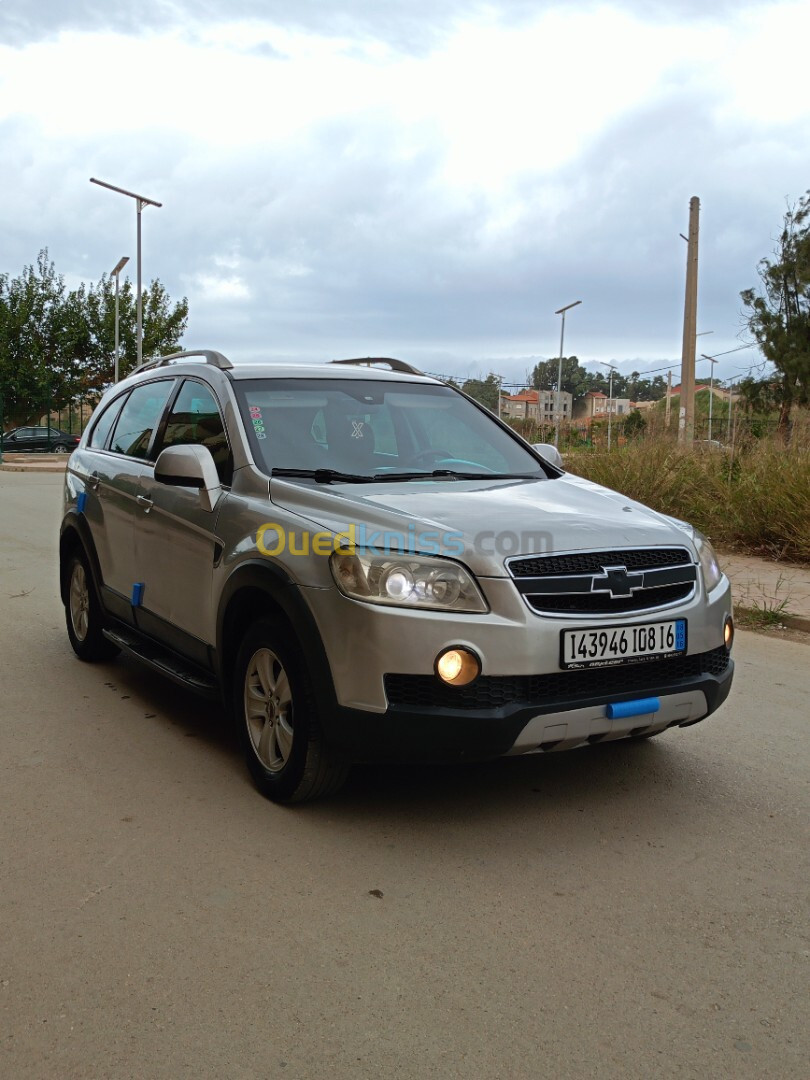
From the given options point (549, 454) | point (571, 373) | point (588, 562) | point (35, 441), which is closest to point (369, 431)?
point (549, 454)

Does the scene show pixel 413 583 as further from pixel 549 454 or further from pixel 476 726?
pixel 549 454

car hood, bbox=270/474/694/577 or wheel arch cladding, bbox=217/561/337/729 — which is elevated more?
car hood, bbox=270/474/694/577

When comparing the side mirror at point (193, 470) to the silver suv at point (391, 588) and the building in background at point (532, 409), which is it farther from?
the building in background at point (532, 409)

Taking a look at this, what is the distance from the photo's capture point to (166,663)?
194 inches

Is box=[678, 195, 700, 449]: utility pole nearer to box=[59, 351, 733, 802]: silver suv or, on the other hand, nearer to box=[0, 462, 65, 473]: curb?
box=[59, 351, 733, 802]: silver suv

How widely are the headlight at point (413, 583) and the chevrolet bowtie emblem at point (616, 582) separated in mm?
442

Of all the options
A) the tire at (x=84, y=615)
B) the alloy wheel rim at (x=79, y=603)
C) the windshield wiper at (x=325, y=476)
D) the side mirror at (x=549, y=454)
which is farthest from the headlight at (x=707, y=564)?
the alloy wheel rim at (x=79, y=603)

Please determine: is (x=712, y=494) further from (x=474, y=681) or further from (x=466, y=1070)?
(x=466, y=1070)

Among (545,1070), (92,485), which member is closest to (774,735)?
(545,1070)

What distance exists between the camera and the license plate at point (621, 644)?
141 inches

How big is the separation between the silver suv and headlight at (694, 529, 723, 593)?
1 centimetres

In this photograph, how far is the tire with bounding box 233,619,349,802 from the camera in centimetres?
376

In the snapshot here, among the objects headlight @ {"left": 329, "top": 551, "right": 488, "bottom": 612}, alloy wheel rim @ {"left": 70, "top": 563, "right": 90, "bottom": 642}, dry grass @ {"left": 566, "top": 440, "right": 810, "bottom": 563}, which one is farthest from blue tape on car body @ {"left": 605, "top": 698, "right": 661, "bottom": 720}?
dry grass @ {"left": 566, "top": 440, "right": 810, "bottom": 563}

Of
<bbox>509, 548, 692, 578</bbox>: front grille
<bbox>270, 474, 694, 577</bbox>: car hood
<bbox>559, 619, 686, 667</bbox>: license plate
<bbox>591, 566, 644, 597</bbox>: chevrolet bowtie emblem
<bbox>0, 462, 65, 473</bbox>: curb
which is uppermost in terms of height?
<bbox>270, 474, 694, 577</bbox>: car hood
